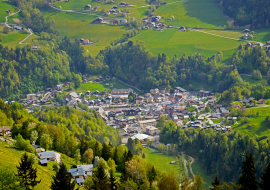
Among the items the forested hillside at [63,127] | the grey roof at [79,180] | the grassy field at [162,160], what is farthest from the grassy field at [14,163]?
the grassy field at [162,160]

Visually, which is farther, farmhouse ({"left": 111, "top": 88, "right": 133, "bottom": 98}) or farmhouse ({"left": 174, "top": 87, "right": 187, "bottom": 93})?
farmhouse ({"left": 174, "top": 87, "right": 187, "bottom": 93})

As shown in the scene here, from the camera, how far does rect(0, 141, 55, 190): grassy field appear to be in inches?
1606

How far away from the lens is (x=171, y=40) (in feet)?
524

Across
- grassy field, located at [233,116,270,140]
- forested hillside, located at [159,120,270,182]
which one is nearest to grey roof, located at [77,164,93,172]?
forested hillside, located at [159,120,270,182]

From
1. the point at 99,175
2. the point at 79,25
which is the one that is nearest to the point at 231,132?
the point at 99,175

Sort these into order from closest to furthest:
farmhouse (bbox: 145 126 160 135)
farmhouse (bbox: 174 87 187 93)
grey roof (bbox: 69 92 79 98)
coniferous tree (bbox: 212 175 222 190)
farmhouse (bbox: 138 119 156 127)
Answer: coniferous tree (bbox: 212 175 222 190) < farmhouse (bbox: 145 126 160 135) < farmhouse (bbox: 138 119 156 127) < grey roof (bbox: 69 92 79 98) < farmhouse (bbox: 174 87 187 93)

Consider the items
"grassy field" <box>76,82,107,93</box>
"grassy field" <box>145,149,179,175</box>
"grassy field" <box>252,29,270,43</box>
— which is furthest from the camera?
"grassy field" <box>252,29,270,43</box>

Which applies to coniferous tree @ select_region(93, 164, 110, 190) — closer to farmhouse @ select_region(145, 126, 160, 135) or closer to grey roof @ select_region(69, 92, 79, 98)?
farmhouse @ select_region(145, 126, 160, 135)

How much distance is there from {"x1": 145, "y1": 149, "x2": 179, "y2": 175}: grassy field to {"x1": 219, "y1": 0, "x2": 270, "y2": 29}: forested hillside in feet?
329

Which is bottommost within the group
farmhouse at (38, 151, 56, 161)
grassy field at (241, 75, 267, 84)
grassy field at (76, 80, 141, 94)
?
grassy field at (76, 80, 141, 94)

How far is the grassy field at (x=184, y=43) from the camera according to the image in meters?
148

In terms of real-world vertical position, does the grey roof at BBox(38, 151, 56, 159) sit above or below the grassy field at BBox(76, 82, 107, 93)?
above

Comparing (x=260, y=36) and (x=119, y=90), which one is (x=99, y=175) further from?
(x=260, y=36)

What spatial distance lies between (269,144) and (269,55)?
6412cm
